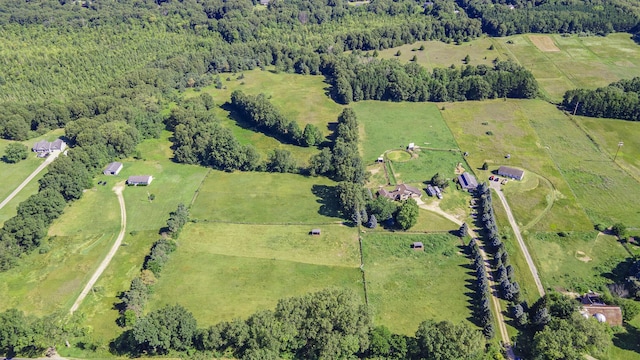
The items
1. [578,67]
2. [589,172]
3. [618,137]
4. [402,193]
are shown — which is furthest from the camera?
[578,67]

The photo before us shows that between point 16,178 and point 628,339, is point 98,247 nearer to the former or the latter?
point 16,178

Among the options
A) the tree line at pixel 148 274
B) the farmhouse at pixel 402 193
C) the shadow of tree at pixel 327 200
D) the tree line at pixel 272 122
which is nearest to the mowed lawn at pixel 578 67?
the farmhouse at pixel 402 193

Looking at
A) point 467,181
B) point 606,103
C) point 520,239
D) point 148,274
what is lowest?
point 520,239

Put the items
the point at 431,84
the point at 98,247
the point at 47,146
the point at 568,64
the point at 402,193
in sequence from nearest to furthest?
1. the point at 98,247
2. the point at 402,193
3. the point at 47,146
4. the point at 431,84
5. the point at 568,64

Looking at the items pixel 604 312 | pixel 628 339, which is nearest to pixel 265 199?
pixel 604 312

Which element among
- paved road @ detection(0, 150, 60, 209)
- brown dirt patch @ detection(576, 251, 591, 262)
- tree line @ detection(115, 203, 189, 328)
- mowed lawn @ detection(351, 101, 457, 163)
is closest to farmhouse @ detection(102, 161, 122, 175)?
paved road @ detection(0, 150, 60, 209)

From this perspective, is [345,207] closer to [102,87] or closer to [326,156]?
[326,156]

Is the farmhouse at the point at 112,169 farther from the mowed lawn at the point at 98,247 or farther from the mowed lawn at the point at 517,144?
the mowed lawn at the point at 517,144
